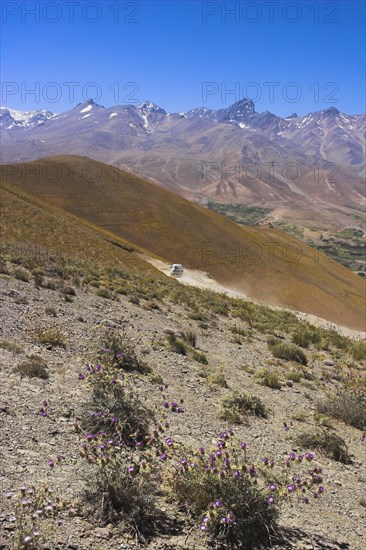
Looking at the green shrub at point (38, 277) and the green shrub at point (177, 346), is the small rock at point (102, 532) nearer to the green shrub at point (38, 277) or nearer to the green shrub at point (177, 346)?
the green shrub at point (177, 346)

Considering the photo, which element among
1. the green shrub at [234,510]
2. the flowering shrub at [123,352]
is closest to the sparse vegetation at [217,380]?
the flowering shrub at [123,352]

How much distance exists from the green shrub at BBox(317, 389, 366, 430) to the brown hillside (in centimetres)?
2755

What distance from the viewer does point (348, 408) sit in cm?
916

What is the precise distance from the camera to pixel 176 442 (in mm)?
6215

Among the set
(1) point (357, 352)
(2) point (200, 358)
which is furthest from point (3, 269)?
(1) point (357, 352)

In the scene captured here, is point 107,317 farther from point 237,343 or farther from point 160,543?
point 160,543

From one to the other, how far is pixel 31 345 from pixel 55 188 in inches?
1586

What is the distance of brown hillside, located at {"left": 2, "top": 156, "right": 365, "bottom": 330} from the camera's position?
40281mm

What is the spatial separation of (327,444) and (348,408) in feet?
6.74

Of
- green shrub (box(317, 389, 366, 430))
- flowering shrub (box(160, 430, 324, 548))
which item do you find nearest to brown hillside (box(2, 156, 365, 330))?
green shrub (box(317, 389, 366, 430))

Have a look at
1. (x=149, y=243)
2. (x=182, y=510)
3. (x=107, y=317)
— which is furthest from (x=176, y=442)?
(x=149, y=243)

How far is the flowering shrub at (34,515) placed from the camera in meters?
3.54

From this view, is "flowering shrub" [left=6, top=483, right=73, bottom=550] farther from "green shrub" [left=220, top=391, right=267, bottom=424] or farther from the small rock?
"green shrub" [left=220, top=391, right=267, bottom=424]

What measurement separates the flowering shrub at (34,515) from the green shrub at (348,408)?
6.61m
